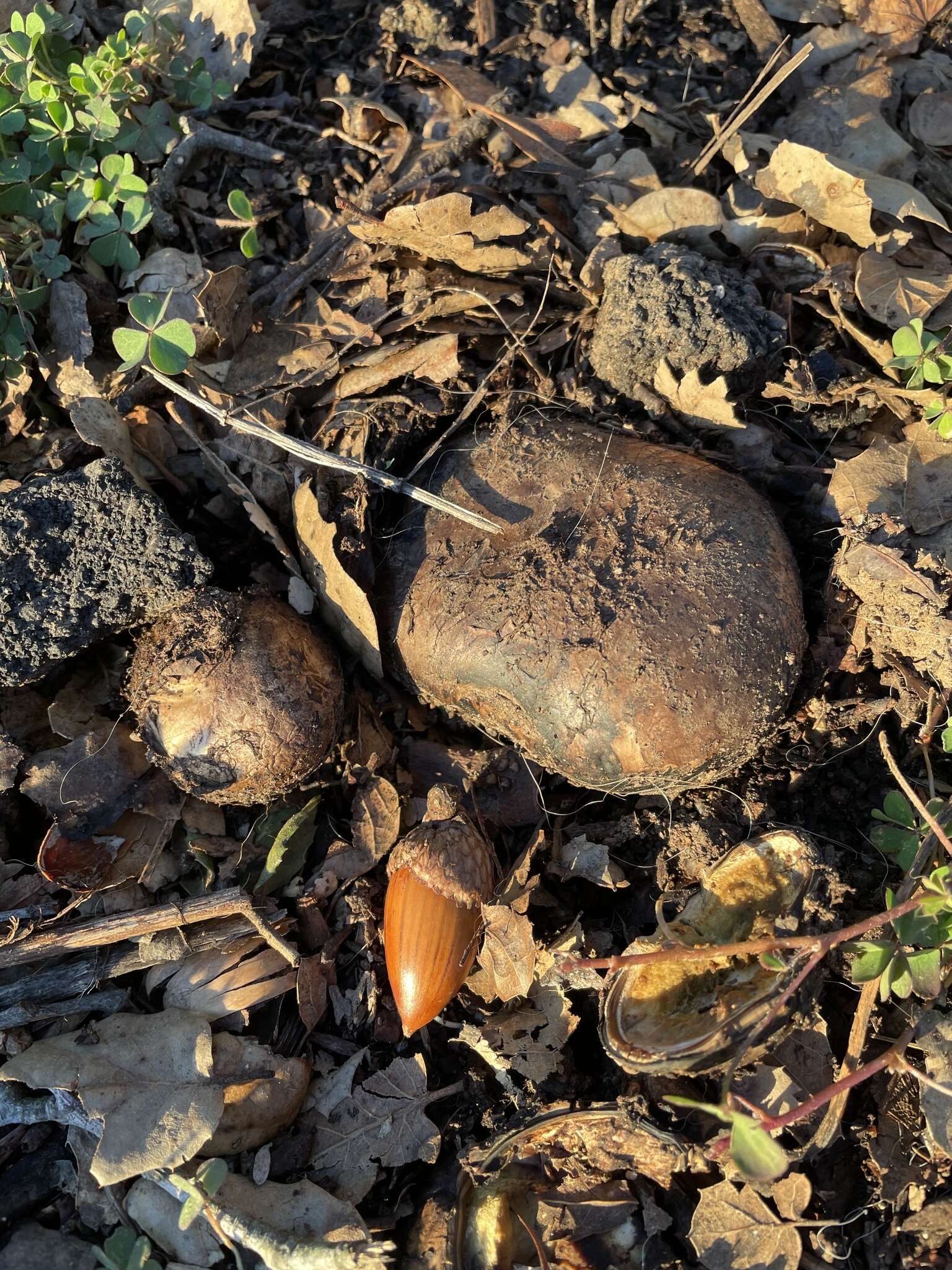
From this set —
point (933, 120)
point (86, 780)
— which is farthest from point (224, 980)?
point (933, 120)

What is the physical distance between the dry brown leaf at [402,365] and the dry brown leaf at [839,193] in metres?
1.26

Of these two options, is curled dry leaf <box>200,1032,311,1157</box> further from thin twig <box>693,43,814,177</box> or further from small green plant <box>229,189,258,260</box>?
thin twig <box>693,43,814,177</box>

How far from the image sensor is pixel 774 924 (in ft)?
7.34

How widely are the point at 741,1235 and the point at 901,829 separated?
115 cm

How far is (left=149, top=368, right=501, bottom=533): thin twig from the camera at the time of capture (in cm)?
263

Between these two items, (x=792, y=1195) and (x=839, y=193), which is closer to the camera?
(x=792, y=1195)

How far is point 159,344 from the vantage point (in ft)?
9.04

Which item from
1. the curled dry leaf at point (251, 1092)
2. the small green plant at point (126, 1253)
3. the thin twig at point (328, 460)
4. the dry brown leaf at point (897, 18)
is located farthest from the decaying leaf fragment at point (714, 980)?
the dry brown leaf at point (897, 18)

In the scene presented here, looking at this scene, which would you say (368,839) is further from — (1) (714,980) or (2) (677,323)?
(2) (677,323)

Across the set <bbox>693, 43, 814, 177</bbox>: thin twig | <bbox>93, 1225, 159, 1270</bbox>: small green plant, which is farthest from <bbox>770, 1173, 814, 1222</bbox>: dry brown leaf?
<bbox>693, 43, 814, 177</bbox>: thin twig

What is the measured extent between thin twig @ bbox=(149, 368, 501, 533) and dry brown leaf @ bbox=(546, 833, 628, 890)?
3.30ft

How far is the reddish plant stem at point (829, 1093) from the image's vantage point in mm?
2008

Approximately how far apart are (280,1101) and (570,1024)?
869 millimetres

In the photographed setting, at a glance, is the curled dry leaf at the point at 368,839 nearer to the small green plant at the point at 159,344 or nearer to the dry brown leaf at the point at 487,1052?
the dry brown leaf at the point at 487,1052
